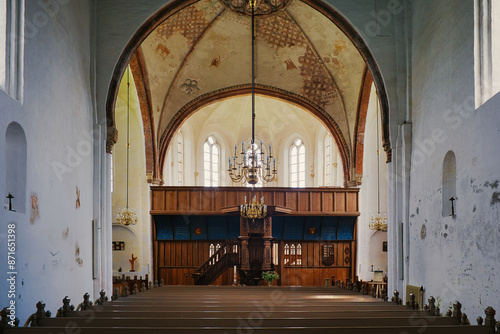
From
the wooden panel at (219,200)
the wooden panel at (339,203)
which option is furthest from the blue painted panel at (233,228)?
the wooden panel at (339,203)

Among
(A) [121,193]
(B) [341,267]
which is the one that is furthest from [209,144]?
(B) [341,267]

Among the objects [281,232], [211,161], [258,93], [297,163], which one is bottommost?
[281,232]

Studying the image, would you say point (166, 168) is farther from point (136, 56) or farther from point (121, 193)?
point (136, 56)

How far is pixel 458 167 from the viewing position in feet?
31.7

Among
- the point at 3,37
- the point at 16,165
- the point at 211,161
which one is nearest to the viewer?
the point at 3,37

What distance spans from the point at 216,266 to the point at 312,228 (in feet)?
14.8

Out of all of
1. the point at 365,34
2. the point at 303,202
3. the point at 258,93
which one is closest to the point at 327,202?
the point at 303,202

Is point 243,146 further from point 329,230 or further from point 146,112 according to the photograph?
point 329,230

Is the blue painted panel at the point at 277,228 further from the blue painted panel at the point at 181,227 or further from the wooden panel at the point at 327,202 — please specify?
the blue painted panel at the point at 181,227

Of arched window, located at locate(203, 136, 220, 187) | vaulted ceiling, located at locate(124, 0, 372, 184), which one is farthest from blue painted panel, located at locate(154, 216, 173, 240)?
arched window, located at locate(203, 136, 220, 187)

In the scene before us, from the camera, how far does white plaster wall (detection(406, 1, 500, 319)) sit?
830 centimetres

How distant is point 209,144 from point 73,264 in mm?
18049

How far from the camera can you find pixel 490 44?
28.5 feet

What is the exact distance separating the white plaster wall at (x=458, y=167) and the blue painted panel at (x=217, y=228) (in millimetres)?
11473
